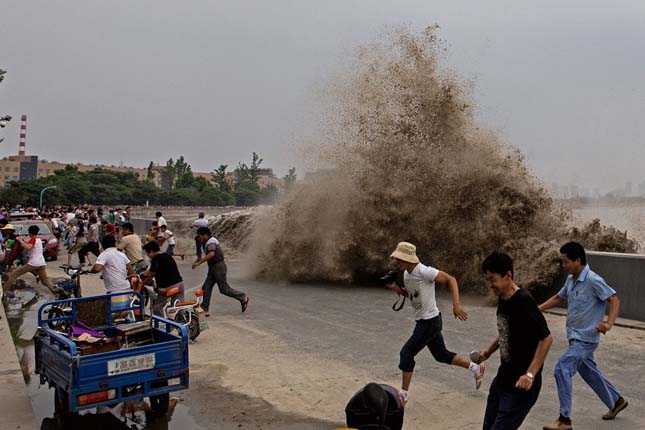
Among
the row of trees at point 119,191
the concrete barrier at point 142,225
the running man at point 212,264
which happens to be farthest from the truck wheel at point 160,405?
the row of trees at point 119,191

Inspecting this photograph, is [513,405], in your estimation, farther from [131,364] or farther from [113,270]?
[113,270]

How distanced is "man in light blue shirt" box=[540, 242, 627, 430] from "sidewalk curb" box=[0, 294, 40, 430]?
4.71 m

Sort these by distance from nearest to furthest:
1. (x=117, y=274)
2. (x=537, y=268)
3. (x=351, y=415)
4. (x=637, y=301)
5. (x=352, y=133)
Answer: (x=351, y=415) → (x=117, y=274) → (x=637, y=301) → (x=537, y=268) → (x=352, y=133)

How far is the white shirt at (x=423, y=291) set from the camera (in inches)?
244

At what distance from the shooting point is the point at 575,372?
5.48 meters

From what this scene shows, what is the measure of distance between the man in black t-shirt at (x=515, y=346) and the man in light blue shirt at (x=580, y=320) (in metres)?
1.32

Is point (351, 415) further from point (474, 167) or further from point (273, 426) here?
point (474, 167)

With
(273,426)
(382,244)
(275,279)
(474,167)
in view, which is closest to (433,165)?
(474,167)

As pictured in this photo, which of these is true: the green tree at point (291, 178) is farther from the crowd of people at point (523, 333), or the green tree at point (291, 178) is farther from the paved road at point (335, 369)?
the crowd of people at point (523, 333)

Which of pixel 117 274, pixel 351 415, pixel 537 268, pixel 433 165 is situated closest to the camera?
pixel 351 415

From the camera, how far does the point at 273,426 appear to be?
18.8ft

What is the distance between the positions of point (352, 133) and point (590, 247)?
621 centimetres

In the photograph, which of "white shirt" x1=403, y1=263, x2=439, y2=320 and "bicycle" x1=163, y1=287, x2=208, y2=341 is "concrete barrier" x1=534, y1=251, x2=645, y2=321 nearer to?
"white shirt" x1=403, y1=263, x2=439, y2=320

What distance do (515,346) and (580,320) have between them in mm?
1802
